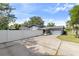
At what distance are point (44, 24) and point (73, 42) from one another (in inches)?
23.1

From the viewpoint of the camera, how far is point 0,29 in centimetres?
516

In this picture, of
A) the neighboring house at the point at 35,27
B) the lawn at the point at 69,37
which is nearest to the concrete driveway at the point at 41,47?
the lawn at the point at 69,37

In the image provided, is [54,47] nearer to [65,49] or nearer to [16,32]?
[65,49]

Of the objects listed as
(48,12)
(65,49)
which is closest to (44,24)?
(48,12)

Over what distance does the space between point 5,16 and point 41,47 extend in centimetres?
81

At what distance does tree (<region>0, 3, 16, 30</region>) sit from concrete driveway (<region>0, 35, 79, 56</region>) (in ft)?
1.07

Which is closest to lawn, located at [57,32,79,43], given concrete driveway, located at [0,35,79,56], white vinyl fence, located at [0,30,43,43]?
concrete driveway, located at [0,35,79,56]

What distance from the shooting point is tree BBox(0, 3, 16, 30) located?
5.17 meters

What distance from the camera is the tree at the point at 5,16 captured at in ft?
17.0

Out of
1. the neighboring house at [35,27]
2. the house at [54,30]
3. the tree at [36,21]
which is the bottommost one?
the house at [54,30]

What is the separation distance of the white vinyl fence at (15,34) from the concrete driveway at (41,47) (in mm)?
74

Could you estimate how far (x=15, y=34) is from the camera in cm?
525

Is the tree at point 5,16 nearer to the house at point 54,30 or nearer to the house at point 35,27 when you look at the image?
the house at point 35,27

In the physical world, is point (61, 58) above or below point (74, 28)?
below
